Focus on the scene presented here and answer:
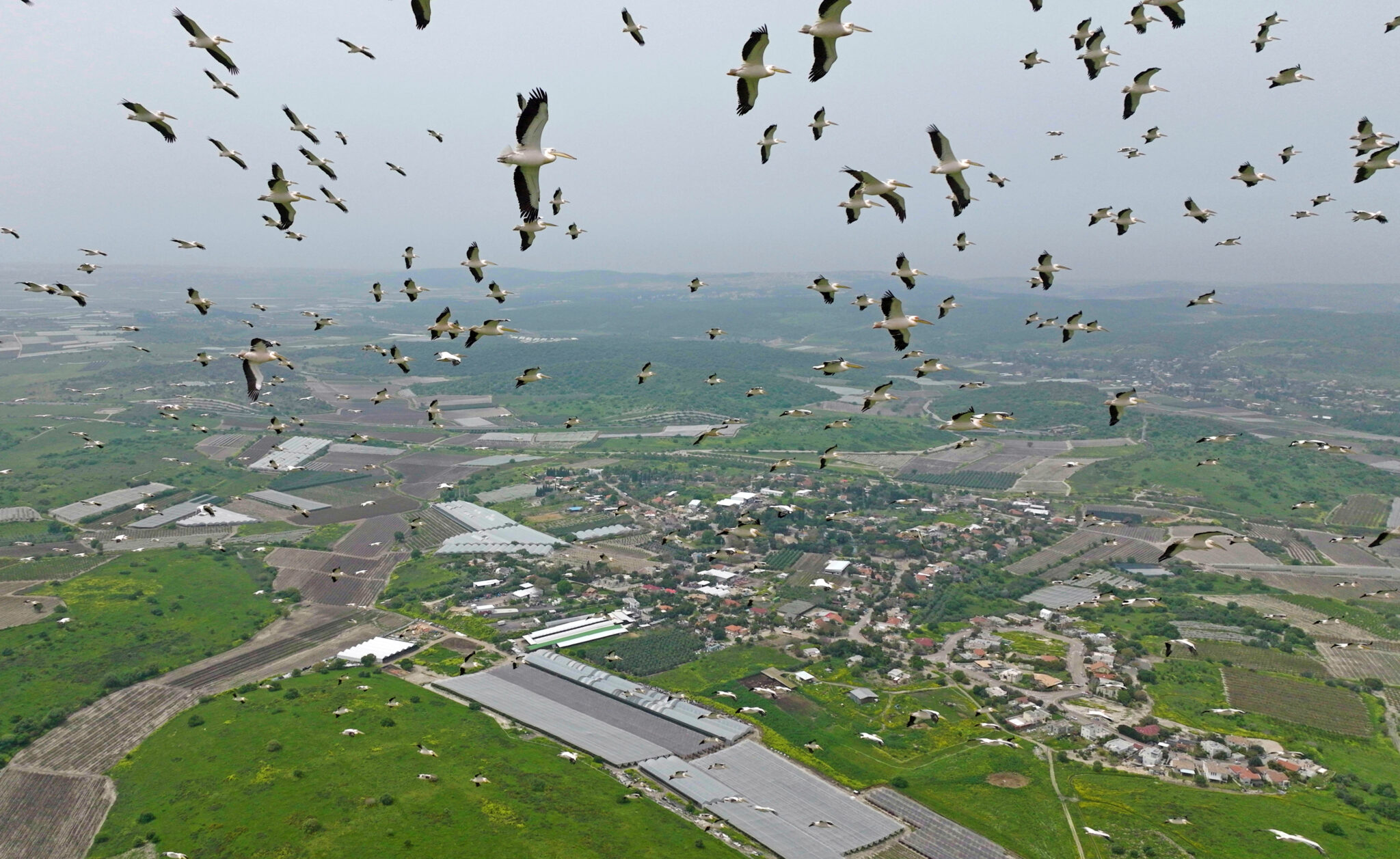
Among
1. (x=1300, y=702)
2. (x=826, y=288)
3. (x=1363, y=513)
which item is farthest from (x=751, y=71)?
(x=1363, y=513)

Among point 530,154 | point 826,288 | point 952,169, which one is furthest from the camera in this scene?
point 826,288

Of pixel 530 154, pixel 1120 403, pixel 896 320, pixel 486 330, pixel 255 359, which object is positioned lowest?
pixel 1120 403

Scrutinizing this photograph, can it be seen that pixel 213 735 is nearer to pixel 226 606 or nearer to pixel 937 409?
pixel 226 606

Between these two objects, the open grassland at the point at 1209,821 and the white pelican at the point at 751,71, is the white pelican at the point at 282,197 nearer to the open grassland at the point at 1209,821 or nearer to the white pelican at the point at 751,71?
the white pelican at the point at 751,71

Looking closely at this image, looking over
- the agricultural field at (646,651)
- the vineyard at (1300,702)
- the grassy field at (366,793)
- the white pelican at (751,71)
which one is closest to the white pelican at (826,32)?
the white pelican at (751,71)

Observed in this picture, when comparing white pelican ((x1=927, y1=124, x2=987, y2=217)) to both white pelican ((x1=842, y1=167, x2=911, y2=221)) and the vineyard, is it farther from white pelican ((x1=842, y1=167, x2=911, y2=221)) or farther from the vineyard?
the vineyard

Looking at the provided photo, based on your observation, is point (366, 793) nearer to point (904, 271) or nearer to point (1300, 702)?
point (904, 271)
